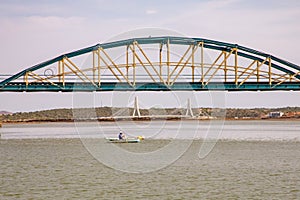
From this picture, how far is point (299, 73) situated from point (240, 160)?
37.2 metres

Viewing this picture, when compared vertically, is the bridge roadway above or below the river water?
above

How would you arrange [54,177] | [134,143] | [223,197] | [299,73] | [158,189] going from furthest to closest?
1. [299,73]
2. [134,143]
3. [54,177]
4. [158,189]
5. [223,197]

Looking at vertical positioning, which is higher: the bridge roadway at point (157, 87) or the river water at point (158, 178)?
the bridge roadway at point (157, 87)

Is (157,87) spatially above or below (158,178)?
above

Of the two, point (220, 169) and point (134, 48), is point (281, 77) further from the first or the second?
point (220, 169)

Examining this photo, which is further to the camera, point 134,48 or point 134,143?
point 134,48

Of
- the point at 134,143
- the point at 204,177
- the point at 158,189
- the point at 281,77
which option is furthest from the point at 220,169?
the point at 281,77

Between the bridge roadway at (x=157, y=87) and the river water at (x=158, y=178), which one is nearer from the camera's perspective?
the river water at (x=158, y=178)

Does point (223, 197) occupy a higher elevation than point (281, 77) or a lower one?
lower

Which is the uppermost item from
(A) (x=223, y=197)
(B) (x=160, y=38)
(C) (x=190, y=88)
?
(B) (x=160, y=38)

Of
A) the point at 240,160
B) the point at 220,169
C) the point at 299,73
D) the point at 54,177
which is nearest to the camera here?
the point at 54,177

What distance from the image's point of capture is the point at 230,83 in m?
89.4

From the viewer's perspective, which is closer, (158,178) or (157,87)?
(158,178)

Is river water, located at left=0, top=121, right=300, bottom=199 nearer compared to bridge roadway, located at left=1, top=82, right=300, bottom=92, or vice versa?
river water, located at left=0, top=121, right=300, bottom=199
